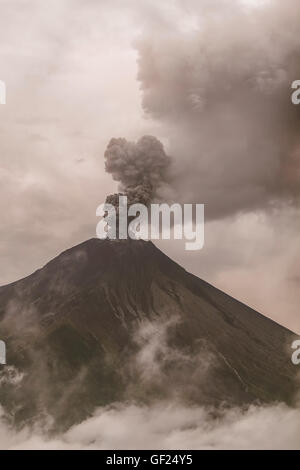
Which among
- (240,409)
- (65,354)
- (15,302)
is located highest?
(15,302)

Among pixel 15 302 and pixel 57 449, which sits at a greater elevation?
pixel 15 302

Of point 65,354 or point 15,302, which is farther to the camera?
point 15,302

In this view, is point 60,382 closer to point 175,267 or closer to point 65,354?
point 65,354

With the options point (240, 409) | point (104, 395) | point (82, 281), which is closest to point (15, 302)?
point (82, 281)
